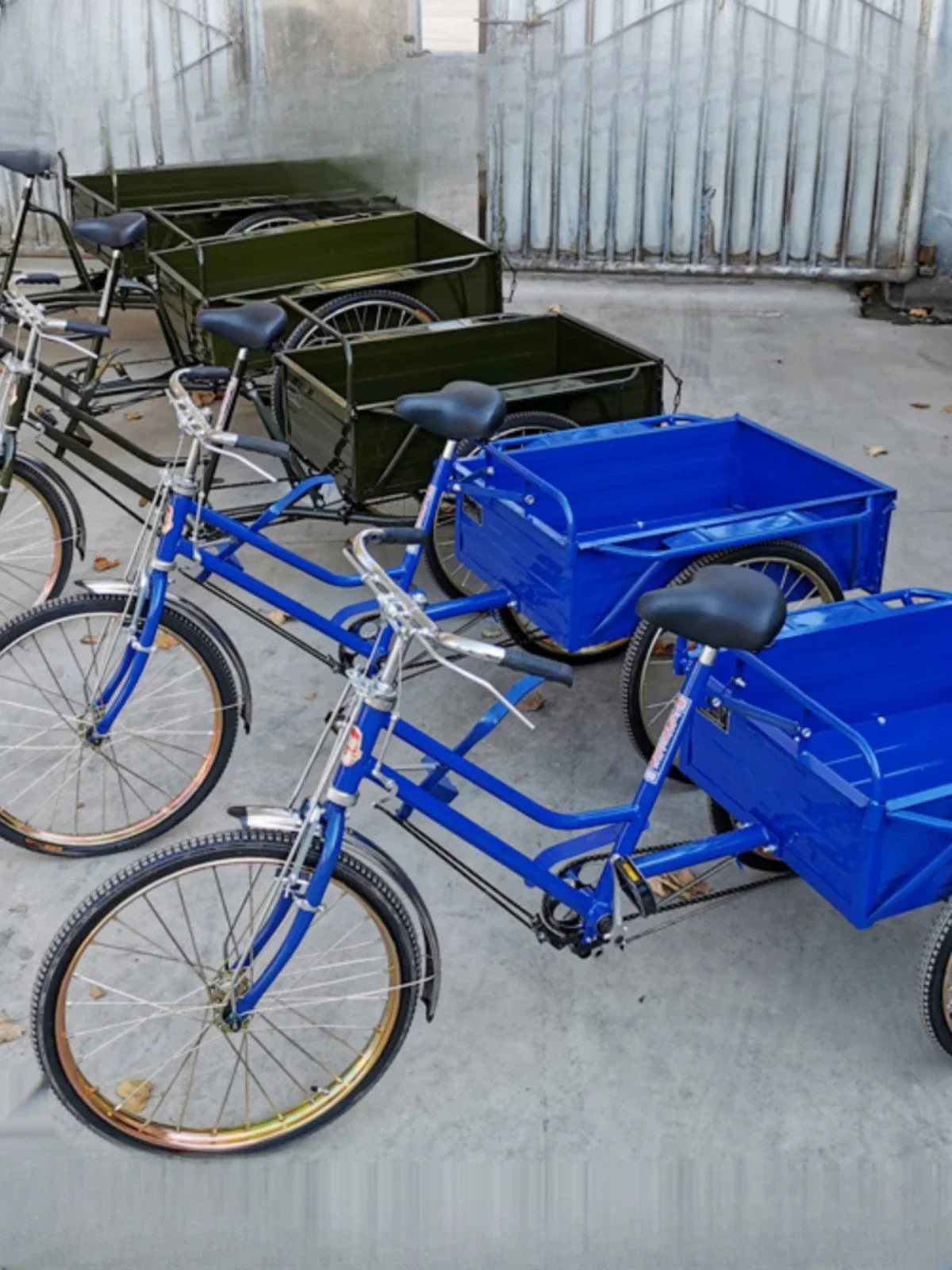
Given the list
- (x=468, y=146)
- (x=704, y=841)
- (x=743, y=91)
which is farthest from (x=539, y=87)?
(x=704, y=841)

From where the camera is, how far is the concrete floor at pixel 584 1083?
2658mm

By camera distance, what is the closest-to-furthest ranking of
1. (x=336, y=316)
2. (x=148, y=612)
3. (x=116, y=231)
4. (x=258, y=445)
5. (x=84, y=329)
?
(x=148, y=612)
(x=258, y=445)
(x=84, y=329)
(x=116, y=231)
(x=336, y=316)

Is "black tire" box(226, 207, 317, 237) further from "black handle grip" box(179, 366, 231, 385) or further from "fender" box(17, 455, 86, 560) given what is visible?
"black handle grip" box(179, 366, 231, 385)

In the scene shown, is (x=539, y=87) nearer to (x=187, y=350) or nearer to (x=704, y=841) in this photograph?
(x=187, y=350)

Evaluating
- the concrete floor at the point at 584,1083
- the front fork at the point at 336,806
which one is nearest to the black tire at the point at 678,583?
the concrete floor at the point at 584,1083

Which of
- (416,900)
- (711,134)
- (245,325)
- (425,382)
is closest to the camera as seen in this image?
(416,900)

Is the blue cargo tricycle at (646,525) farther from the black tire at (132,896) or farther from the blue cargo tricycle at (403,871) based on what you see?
the black tire at (132,896)

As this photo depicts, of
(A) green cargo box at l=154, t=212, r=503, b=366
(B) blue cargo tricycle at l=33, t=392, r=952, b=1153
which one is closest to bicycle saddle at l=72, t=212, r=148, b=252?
(A) green cargo box at l=154, t=212, r=503, b=366

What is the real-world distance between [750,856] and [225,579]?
1.50 metres

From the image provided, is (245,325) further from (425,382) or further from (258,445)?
(425,382)

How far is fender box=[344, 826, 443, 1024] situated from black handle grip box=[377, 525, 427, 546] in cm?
60

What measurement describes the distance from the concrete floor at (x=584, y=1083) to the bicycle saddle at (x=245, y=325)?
3.64 feet

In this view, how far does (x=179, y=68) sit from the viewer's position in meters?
8.26

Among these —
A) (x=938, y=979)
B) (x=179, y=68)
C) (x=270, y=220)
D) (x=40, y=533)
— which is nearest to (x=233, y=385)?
(x=40, y=533)
